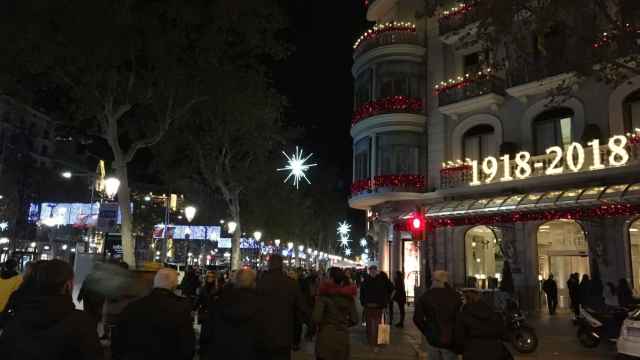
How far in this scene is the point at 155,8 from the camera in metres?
18.6

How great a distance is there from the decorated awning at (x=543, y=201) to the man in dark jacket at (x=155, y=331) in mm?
17055

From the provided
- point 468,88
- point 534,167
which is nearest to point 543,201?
point 534,167

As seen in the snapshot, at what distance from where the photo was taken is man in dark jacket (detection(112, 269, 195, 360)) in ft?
14.7

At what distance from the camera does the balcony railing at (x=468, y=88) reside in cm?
2404

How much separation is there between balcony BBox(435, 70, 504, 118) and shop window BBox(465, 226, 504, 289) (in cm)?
556

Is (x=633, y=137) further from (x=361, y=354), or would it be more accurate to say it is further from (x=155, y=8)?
(x=155, y=8)

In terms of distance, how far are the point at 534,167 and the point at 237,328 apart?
19.1 meters

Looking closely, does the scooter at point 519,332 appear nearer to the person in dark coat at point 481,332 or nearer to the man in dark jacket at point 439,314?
the man in dark jacket at point 439,314

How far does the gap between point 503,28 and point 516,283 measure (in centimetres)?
1263

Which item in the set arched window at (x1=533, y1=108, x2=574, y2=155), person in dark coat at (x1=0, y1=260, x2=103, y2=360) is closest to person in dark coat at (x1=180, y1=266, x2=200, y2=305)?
arched window at (x1=533, y1=108, x2=574, y2=155)

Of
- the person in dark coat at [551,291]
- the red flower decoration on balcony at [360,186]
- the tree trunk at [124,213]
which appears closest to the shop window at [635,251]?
the person in dark coat at [551,291]

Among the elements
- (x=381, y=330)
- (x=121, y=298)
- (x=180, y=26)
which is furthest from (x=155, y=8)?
(x=381, y=330)

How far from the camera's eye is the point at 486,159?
23078mm

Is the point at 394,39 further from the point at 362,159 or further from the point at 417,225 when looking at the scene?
the point at 417,225
